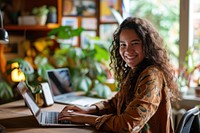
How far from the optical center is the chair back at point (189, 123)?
5.01 ft

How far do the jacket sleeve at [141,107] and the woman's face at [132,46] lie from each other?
12 cm

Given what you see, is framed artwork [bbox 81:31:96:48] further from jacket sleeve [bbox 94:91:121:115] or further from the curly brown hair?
the curly brown hair

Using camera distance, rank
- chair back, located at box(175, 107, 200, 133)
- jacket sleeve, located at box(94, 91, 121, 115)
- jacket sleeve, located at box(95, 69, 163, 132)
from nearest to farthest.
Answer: jacket sleeve, located at box(95, 69, 163, 132) → chair back, located at box(175, 107, 200, 133) → jacket sleeve, located at box(94, 91, 121, 115)

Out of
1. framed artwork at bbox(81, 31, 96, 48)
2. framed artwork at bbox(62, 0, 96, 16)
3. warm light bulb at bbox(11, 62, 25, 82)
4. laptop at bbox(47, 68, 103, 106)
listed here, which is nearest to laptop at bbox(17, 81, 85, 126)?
laptop at bbox(47, 68, 103, 106)

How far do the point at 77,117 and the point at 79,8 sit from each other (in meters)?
1.84

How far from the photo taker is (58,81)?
236 centimetres

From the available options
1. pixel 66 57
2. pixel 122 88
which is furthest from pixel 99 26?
pixel 122 88

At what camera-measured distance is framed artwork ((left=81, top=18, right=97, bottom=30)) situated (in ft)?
10.5

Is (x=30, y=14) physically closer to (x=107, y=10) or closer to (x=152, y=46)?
(x=107, y=10)

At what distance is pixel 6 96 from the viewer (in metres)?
2.71

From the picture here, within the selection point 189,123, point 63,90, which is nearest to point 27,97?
point 63,90

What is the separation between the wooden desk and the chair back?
424mm

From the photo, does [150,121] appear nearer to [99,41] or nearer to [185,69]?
[185,69]

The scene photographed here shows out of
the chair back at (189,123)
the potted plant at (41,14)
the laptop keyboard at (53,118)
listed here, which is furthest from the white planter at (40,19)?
the chair back at (189,123)
